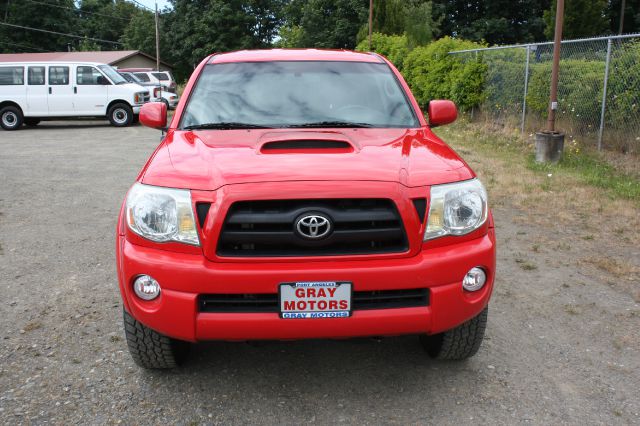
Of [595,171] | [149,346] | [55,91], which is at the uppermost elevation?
[55,91]

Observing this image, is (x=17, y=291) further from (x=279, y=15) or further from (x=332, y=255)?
(x=279, y=15)

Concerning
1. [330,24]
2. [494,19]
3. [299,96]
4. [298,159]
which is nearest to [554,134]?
[299,96]

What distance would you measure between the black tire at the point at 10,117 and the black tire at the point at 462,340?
60.0ft

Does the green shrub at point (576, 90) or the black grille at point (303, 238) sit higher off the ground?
the green shrub at point (576, 90)

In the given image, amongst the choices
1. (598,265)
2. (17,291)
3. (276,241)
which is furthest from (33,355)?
(598,265)

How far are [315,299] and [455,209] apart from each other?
781 mm

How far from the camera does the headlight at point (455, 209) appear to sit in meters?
2.79

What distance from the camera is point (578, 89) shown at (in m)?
10.8

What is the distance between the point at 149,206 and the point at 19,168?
29.8 feet

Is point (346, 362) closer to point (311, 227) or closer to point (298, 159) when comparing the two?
point (311, 227)

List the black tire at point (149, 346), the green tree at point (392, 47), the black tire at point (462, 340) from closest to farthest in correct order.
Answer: the black tire at point (149, 346)
the black tire at point (462, 340)
the green tree at point (392, 47)

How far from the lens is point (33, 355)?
137 inches

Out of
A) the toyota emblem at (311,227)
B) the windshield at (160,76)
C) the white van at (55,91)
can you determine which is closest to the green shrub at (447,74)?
the white van at (55,91)

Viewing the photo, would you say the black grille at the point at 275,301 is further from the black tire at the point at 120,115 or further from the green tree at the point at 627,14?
the green tree at the point at 627,14
